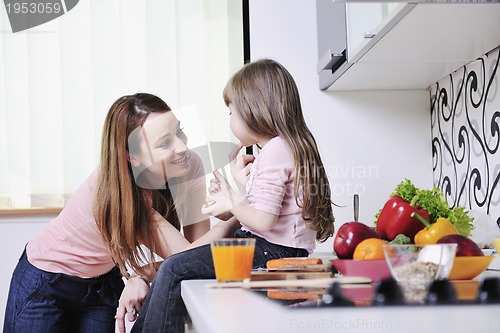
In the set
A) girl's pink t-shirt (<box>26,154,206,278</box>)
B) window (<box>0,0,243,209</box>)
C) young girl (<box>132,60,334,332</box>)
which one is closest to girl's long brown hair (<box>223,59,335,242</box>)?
young girl (<box>132,60,334,332</box>)

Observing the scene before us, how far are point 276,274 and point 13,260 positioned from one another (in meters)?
1.62

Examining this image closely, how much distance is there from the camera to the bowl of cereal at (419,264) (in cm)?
88

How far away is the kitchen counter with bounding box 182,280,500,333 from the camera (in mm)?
655

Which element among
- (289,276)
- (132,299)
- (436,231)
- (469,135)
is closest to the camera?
(289,276)

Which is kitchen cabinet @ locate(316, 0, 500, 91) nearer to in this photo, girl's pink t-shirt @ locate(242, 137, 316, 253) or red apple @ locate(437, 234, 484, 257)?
girl's pink t-shirt @ locate(242, 137, 316, 253)

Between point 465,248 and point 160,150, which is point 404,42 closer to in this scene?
point 160,150

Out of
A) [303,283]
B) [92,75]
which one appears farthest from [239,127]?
[92,75]

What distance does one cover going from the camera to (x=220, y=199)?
1.57 metres

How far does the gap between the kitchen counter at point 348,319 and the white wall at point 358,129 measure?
164cm

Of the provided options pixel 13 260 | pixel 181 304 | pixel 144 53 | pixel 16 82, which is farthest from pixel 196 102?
pixel 181 304

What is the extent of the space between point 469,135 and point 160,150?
909 millimetres

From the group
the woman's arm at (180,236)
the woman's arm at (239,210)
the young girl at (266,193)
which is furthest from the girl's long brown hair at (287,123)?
the woman's arm at (180,236)

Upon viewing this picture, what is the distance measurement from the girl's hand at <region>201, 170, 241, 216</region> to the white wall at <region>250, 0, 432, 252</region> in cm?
84

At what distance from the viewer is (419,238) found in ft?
4.29
